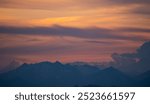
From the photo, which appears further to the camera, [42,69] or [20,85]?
[42,69]

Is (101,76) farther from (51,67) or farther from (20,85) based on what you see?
(20,85)

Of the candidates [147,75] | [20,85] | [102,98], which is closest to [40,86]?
[20,85]

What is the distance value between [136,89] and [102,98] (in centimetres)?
111

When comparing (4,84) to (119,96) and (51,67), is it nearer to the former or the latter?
(51,67)

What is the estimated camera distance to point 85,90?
14.7 metres

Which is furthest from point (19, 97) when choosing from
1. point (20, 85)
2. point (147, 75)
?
point (147, 75)

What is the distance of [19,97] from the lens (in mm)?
14641

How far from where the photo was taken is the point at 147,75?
52.2ft

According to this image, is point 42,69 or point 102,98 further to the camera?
point 42,69

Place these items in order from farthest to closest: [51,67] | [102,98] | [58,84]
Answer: [51,67], [58,84], [102,98]

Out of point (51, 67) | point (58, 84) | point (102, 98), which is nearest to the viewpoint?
point (102, 98)

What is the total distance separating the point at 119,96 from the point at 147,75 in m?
1.71

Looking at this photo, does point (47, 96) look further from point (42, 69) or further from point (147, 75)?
point (147, 75)

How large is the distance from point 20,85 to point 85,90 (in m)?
1.89
